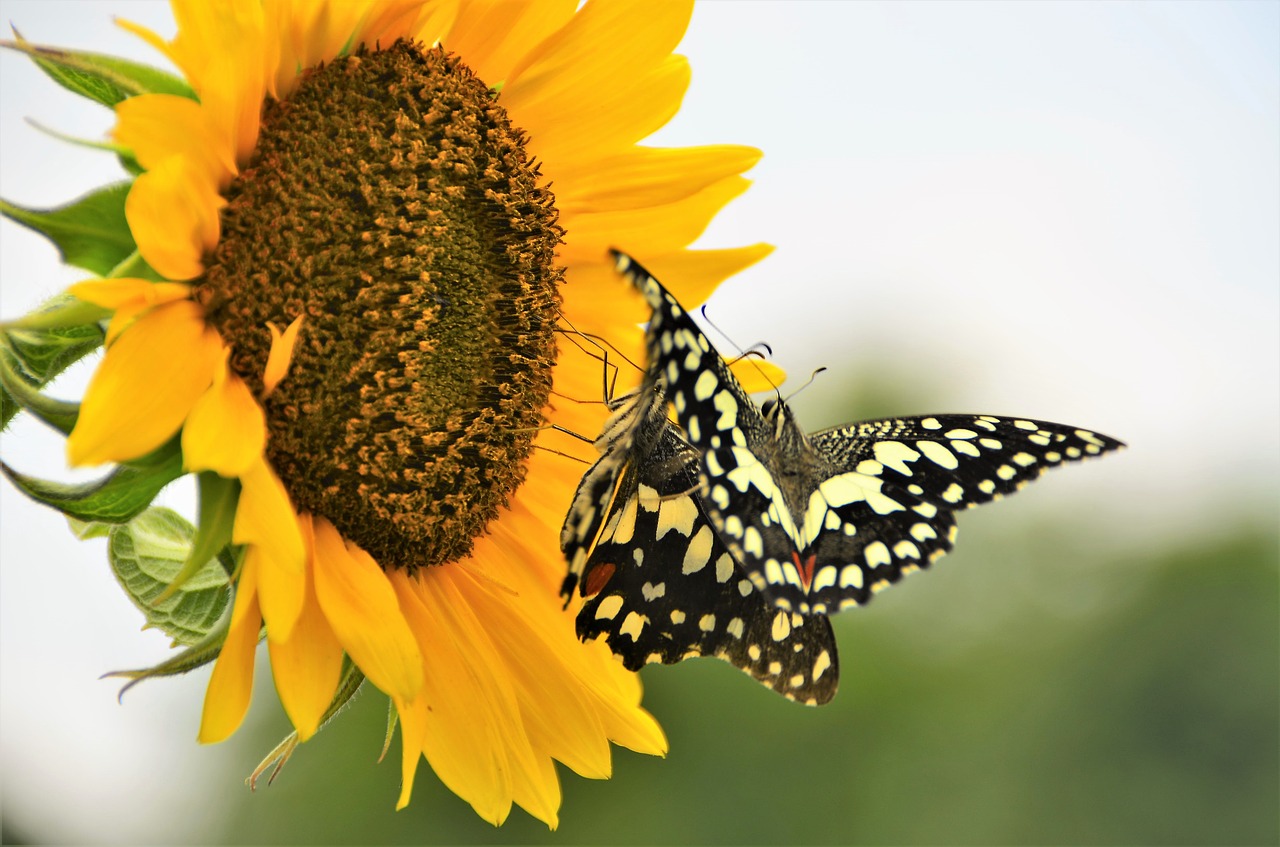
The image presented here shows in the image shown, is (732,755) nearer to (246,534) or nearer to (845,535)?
(845,535)

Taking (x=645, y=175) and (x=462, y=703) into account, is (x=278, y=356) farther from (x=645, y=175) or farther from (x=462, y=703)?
(x=645, y=175)

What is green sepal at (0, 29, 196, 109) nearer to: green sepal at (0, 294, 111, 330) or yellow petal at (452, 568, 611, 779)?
green sepal at (0, 294, 111, 330)

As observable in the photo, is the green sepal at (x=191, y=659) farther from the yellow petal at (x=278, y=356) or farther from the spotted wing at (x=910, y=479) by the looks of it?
the spotted wing at (x=910, y=479)

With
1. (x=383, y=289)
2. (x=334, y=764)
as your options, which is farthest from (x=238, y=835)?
(x=383, y=289)

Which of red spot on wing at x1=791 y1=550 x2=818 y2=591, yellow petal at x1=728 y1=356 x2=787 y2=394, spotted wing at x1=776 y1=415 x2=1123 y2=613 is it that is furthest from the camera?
yellow petal at x1=728 y1=356 x2=787 y2=394

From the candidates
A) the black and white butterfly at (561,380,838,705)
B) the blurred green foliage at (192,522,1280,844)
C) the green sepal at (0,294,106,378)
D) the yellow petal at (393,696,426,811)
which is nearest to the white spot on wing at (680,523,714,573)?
the black and white butterfly at (561,380,838,705)

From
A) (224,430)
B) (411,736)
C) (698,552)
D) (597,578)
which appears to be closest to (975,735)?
(698,552)
